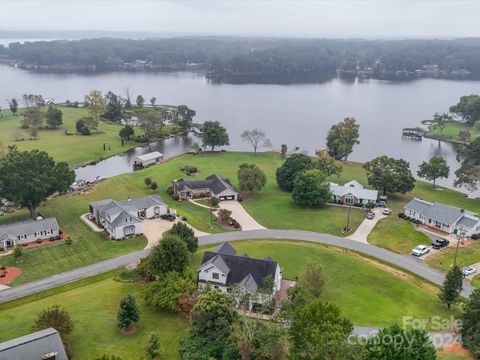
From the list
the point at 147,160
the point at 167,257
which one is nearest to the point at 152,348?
A: the point at 167,257

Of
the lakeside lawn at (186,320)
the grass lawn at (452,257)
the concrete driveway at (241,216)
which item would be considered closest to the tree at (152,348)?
the lakeside lawn at (186,320)

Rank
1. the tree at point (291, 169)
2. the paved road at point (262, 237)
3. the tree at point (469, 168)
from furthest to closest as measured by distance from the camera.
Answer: the tree at point (291, 169)
the tree at point (469, 168)
the paved road at point (262, 237)

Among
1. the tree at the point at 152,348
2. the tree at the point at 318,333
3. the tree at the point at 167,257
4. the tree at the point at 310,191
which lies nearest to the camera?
the tree at the point at 318,333

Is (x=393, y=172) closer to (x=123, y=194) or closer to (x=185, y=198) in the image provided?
(x=185, y=198)

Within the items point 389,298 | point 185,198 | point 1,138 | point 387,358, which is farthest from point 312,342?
point 1,138

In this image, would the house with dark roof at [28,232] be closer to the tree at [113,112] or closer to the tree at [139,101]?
the tree at [113,112]

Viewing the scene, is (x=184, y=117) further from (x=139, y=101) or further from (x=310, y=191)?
(x=310, y=191)
